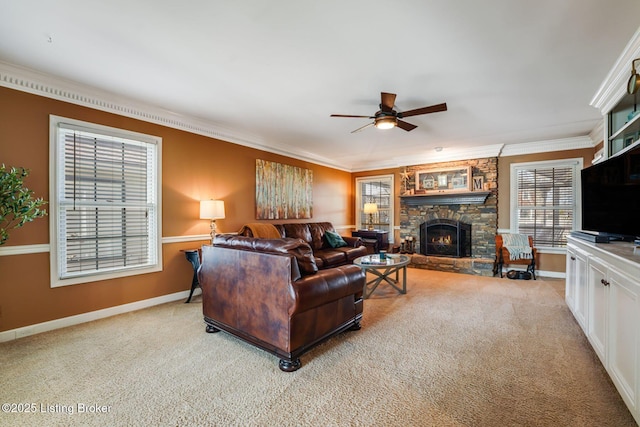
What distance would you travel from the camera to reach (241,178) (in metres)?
4.96

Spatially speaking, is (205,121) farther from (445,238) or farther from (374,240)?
(445,238)

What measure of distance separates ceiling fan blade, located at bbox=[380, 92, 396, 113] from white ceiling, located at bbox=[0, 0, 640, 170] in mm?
179

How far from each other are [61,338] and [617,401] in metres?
4.50

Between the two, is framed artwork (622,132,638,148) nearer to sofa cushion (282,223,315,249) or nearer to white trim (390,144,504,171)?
white trim (390,144,504,171)

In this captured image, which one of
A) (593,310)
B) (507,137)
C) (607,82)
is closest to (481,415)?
(593,310)

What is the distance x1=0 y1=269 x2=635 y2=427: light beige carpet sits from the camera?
1704mm

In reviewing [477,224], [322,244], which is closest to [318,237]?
[322,244]

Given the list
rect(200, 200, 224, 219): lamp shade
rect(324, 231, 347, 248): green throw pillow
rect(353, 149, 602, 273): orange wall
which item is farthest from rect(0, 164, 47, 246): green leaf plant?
rect(353, 149, 602, 273): orange wall

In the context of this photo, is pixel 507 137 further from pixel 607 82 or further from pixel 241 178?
pixel 241 178

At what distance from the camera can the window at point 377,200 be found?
7.40m

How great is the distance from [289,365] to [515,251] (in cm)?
498

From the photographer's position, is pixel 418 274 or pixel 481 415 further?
pixel 418 274

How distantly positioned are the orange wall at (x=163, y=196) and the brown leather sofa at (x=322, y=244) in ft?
2.41

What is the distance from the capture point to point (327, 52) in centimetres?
249
